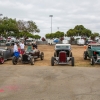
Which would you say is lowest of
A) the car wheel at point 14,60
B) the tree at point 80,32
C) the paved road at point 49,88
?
the paved road at point 49,88

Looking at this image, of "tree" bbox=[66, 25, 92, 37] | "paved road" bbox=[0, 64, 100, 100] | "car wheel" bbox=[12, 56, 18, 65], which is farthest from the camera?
"tree" bbox=[66, 25, 92, 37]

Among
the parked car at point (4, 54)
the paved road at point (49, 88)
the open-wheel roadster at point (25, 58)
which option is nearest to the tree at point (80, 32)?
the parked car at point (4, 54)

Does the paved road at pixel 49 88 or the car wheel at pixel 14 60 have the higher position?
the car wheel at pixel 14 60

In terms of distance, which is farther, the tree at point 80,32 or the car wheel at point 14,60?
the tree at point 80,32

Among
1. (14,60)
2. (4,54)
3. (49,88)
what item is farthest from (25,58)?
(49,88)

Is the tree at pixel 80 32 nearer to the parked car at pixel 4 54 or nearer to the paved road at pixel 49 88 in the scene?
the parked car at pixel 4 54

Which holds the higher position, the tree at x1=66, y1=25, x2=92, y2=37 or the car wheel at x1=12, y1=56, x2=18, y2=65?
the tree at x1=66, y1=25, x2=92, y2=37

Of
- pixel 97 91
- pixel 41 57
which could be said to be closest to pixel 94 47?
pixel 41 57

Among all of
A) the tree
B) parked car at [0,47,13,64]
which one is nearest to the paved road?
parked car at [0,47,13,64]

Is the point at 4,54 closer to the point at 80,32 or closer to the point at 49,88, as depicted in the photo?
the point at 49,88

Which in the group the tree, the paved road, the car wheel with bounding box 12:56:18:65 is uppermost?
the tree

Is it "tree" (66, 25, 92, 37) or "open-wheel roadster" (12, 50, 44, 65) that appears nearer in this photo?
"open-wheel roadster" (12, 50, 44, 65)

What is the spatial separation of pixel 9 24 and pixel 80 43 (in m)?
17.4

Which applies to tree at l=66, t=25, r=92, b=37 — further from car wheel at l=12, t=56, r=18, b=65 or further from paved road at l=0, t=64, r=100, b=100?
paved road at l=0, t=64, r=100, b=100
